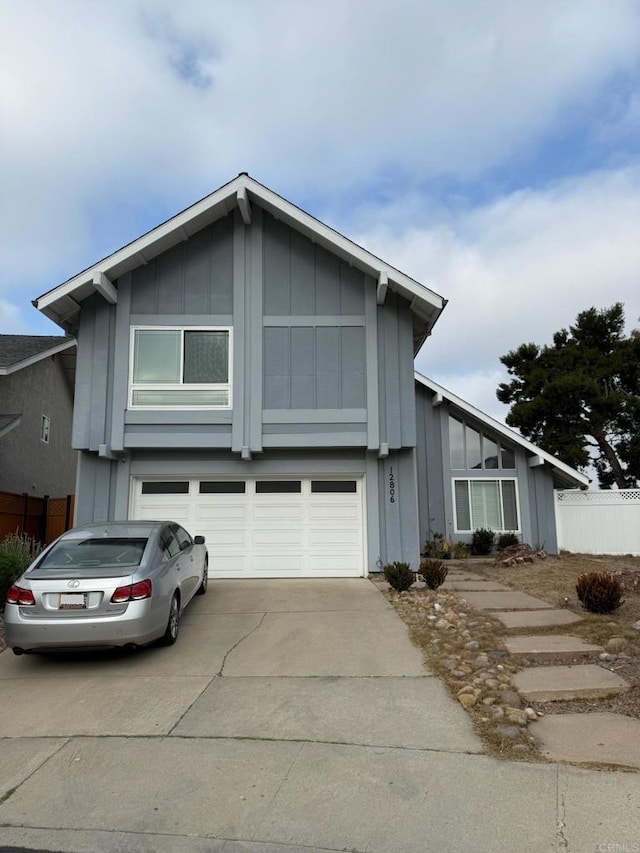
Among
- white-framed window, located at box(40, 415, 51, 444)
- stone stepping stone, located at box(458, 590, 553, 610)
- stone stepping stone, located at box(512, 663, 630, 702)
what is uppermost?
white-framed window, located at box(40, 415, 51, 444)

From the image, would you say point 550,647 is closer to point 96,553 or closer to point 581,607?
point 581,607

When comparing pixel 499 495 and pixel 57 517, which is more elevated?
pixel 499 495

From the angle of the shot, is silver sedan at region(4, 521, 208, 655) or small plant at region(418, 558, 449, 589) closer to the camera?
silver sedan at region(4, 521, 208, 655)

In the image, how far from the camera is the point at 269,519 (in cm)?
1234

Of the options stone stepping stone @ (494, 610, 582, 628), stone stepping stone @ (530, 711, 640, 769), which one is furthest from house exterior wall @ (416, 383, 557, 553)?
stone stepping stone @ (530, 711, 640, 769)

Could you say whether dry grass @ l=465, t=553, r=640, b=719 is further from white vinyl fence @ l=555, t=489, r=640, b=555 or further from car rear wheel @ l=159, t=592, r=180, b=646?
car rear wheel @ l=159, t=592, r=180, b=646

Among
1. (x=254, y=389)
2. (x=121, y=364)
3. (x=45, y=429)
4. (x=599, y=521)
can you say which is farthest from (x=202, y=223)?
(x=599, y=521)

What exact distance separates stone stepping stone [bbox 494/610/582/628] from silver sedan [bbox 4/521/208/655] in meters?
4.50

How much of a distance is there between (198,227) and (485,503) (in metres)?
11.1

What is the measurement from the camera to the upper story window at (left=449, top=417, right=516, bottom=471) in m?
17.6

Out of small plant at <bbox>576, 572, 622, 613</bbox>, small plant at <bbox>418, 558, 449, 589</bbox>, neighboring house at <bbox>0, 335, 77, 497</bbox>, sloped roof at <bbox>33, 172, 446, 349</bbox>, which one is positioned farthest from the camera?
neighboring house at <bbox>0, 335, 77, 497</bbox>

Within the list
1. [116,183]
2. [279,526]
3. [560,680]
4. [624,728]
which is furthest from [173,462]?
[624,728]

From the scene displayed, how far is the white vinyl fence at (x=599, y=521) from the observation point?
17391 mm

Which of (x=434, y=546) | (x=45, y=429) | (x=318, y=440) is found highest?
(x=45, y=429)
